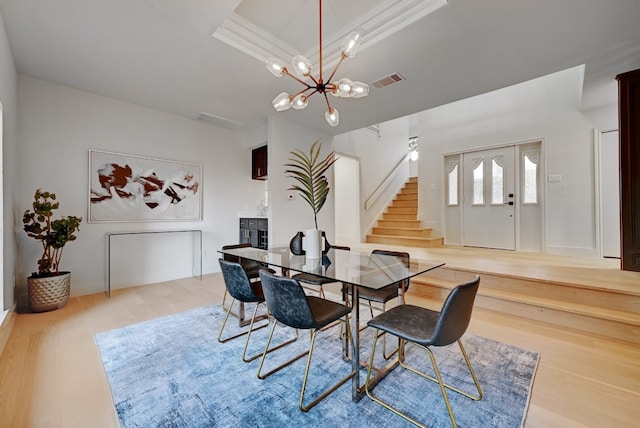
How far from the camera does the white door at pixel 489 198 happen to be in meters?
5.02

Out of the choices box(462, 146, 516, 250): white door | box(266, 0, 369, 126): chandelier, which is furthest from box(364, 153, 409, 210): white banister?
box(266, 0, 369, 126): chandelier

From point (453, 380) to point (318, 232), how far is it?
4.59ft

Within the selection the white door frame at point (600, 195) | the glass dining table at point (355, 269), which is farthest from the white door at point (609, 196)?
the glass dining table at point (355, 269)

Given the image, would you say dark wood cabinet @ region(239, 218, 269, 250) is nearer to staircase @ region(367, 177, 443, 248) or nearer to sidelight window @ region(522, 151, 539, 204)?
staircase @ region(367, 177, 443, 248)

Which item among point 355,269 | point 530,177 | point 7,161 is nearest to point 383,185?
point 530,177

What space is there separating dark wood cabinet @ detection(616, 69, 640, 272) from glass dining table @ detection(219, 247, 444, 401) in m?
2.85

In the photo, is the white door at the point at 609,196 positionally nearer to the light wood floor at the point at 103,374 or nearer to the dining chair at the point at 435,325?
the light wood floor at the point at 103,374

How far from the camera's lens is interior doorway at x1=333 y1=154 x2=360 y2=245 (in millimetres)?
6254

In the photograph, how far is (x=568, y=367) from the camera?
6.27 ft

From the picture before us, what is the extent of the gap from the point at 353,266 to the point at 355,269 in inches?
4.0

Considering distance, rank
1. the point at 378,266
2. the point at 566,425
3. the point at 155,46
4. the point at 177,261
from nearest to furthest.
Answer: the point at 566,425
the point at 378,266
the point at 155,46
the point at 177,261

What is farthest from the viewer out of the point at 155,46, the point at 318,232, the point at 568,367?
the point at 155,46

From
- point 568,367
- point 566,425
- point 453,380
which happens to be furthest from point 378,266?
point 568,367

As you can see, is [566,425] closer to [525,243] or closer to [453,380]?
[453,380]
